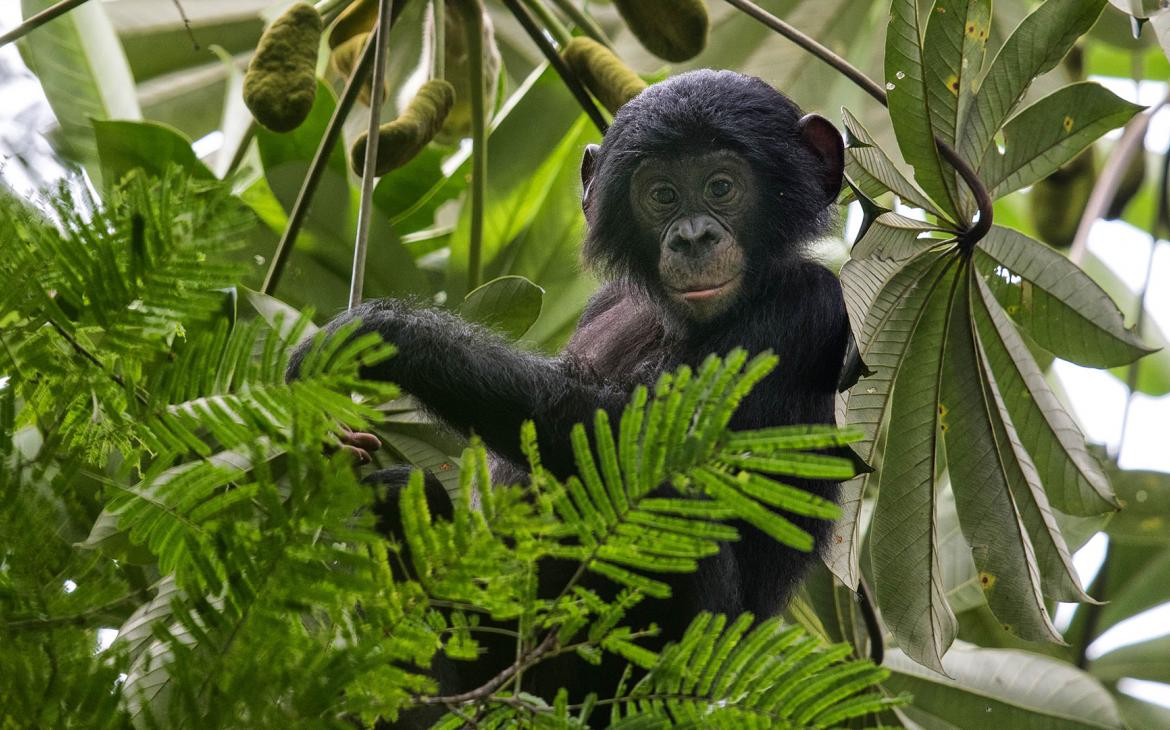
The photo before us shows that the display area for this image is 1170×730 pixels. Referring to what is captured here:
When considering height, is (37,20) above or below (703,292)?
above

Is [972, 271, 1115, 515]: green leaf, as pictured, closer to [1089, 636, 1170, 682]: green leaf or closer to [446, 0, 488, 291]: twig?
[446, 0, 488, 291]: twig

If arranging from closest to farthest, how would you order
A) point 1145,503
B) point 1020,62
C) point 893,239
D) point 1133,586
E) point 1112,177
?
point 893,239
point 1020,62
point 1112,177
point 1145,503
point 1133,586

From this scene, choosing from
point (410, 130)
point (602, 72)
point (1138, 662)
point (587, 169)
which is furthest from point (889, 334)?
point (1138, 662)

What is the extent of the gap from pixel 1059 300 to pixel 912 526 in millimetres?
607

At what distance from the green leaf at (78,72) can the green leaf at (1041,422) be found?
8.33 feet

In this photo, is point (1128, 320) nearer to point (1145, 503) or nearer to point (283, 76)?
point (1145, 503)

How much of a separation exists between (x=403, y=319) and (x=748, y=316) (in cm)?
89

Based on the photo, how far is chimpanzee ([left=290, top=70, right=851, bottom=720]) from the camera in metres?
3.24

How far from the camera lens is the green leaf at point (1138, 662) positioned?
499cm

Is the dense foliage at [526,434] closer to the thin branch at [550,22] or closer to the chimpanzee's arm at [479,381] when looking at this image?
the thin branch at [550,22]

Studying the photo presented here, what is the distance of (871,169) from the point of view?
2.72 m

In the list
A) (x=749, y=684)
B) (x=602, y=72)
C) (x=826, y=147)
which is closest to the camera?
(x=749, y=684)

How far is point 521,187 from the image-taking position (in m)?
4.12

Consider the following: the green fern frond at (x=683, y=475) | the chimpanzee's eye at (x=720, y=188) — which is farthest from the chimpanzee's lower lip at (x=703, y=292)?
the green fern frond at (x=683, y=475)
